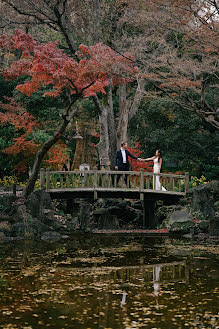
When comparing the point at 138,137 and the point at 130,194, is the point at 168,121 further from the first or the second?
the point at 130,194

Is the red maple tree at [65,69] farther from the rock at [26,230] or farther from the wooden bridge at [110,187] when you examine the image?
the rock at [26,230]

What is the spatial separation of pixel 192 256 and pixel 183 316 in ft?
18.2

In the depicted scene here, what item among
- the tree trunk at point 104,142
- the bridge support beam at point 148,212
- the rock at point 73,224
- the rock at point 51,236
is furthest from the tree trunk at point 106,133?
the rock at point 51,236

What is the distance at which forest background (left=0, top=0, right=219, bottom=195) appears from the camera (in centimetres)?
1709

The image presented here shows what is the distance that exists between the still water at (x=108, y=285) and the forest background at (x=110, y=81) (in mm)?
5775

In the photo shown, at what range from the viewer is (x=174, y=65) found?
17359 millimetres

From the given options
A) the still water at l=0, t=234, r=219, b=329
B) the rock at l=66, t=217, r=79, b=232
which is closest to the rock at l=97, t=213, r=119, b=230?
the rock at l=66, t=217, r=79, b=232

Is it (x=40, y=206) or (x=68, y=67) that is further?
(x=40, y=206)

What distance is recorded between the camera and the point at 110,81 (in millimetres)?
22844

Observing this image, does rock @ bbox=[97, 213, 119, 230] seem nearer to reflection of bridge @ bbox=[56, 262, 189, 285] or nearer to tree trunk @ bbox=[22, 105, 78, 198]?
tree trunk @ bbox=[22, 105, 78, 198]

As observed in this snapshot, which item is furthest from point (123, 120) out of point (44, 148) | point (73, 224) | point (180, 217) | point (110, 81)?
point (180, 217)

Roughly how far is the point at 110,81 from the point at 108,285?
1479 centimetres

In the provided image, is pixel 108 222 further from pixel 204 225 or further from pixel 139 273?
pixel 139 273

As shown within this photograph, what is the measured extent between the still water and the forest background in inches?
227
